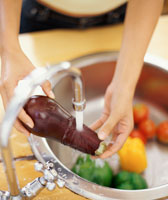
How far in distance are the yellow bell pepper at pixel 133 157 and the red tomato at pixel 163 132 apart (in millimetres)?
130

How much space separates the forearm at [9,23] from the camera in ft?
2.43

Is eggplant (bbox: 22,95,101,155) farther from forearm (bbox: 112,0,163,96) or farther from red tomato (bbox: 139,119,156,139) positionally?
red tomato (bbox: 139,119,156,139)

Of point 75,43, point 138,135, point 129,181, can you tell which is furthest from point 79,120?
point 75,43

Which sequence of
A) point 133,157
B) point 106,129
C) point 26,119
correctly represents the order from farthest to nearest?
point 133,157 → point 106,129 → point 26,119

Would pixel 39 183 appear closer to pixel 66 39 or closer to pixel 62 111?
pixel 62 111

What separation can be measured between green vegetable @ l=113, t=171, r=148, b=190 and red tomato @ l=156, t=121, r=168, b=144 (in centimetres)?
24

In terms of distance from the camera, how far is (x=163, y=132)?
3.28 feet

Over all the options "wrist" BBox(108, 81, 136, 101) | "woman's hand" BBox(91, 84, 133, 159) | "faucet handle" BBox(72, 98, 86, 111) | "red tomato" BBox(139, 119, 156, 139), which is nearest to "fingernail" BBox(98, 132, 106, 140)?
"woman's hand" BBox(91, 84, 133, 159)

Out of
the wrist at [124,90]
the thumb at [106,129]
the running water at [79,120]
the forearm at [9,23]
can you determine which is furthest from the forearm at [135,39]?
the forearm at [9,23]

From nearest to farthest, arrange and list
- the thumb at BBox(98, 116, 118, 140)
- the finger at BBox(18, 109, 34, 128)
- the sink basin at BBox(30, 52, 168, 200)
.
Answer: the finger at BBox(18, 109, 34, 128)
the thumb at BBox(98, 116, 118, 140)
the sink basin at BBox(30, 52, 168, 200)

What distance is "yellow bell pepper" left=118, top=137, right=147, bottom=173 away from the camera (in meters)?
0.88

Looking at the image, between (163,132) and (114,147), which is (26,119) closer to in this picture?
(114,147)

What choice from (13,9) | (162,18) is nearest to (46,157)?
(13,9)

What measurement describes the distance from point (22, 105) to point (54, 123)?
0.29m
